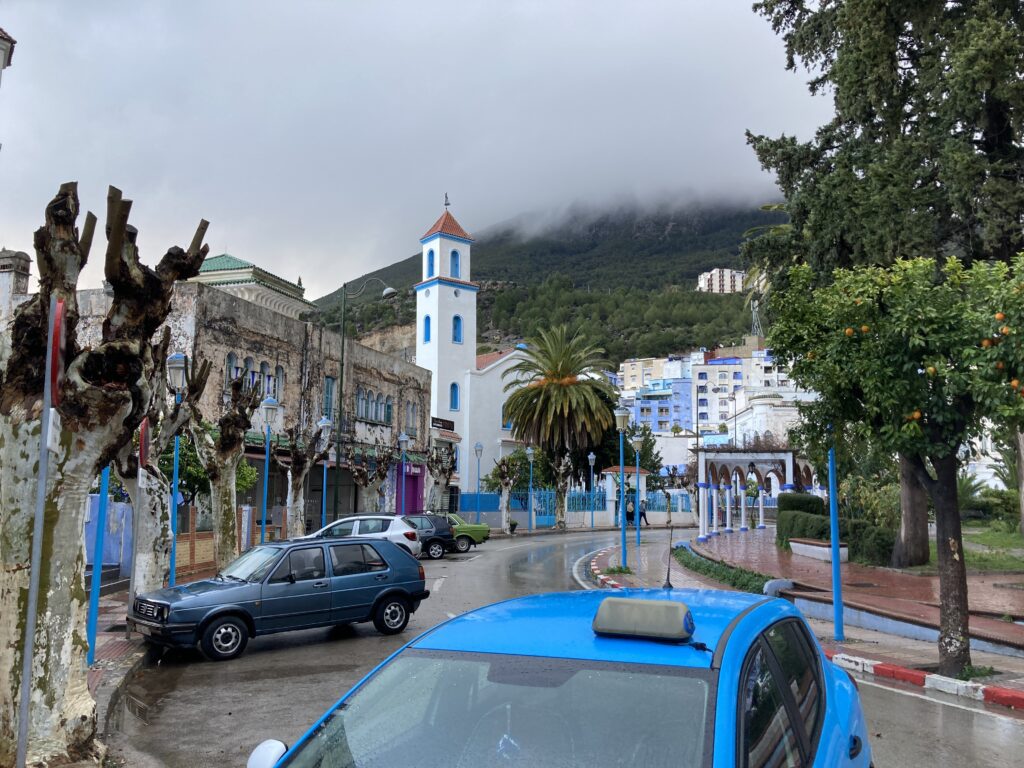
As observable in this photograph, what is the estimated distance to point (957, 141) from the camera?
49.3 feet

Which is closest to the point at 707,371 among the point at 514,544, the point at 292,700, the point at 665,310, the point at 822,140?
the point at 665,310

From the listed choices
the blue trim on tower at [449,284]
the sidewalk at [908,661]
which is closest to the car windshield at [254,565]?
the sidewalk at [908,661]

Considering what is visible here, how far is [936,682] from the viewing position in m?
9.48

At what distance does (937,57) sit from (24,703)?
1745 cm

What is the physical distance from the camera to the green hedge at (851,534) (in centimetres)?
2139

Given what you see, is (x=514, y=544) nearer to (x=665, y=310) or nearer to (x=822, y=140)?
(x=822, y=140)

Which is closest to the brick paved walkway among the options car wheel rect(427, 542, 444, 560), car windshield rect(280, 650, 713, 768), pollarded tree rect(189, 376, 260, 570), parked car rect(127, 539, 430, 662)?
parked car rect(127, 539, 430, 662)

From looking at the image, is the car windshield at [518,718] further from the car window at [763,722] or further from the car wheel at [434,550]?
the car wheel at [434,550]

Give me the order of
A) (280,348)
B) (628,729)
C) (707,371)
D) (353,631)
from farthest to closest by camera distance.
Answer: (707,371)
(280,348)
(353,631)
(628,729)

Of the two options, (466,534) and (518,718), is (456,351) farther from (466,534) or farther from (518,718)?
(518,718)

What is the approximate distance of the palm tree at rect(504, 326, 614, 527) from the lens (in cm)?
4738

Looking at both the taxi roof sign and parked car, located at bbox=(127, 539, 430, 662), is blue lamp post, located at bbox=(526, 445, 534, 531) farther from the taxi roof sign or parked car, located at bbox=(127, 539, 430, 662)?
the taxi roof sign

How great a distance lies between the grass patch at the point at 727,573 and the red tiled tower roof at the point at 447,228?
35.7 metres

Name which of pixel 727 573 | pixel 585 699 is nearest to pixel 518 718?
pixel 585 699
